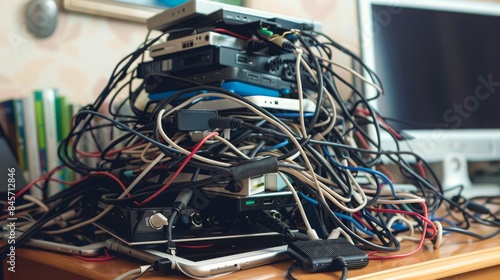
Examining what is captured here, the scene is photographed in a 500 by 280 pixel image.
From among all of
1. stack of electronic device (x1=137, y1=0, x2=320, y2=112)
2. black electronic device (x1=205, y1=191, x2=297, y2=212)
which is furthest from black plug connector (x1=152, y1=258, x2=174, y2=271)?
stack of electronic device (x1=137, y1=0, x2=320, y2=112)

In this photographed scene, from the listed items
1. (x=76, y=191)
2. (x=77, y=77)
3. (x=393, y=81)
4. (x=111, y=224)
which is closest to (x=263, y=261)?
(x=111, y=224)

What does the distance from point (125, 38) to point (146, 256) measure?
68cm

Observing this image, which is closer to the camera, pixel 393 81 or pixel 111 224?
pixel 111 224

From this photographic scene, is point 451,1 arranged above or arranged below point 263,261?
above

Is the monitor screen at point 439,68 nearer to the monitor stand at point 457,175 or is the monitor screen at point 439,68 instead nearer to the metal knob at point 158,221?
the monitor stand at point 457,175

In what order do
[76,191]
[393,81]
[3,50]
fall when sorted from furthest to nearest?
[393,81]
[3,50]
[76,191]

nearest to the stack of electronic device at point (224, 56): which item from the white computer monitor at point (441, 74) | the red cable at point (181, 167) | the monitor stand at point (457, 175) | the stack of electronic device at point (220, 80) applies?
the stack of electronic device at point (220, 80)

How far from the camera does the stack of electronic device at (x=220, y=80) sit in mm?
572

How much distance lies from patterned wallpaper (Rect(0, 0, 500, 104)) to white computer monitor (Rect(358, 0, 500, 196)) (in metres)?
0.35

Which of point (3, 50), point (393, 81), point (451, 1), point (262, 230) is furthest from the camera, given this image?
point (451, 1)

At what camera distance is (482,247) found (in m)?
0.64

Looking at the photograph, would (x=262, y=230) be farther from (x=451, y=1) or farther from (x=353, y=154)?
(x=451, y=1)

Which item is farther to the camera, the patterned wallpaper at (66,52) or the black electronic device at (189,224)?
the patterned wallpaper at (66,52)

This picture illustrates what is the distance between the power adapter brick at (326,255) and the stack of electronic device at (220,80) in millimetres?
81
